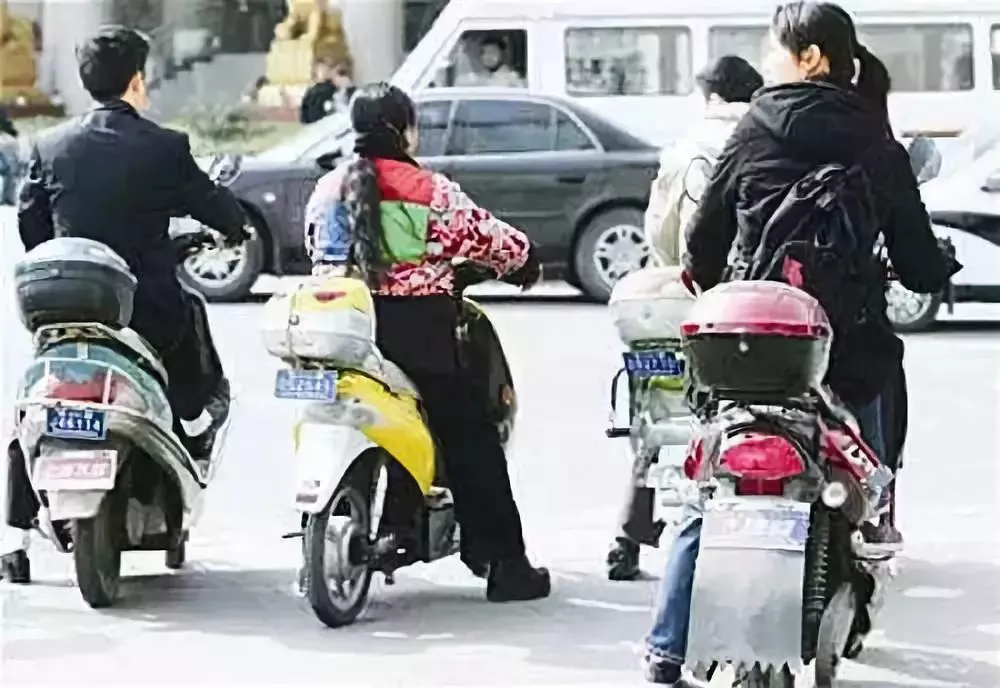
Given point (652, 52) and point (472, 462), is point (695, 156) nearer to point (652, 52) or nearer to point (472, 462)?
point (472, 462)

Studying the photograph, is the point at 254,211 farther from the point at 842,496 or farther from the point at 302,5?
the point at 842,496

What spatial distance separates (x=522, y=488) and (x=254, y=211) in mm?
8012

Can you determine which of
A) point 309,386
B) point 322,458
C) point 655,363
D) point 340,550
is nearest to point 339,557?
point 340,550

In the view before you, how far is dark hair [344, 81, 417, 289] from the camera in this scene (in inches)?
243

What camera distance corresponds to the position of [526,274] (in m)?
6.37

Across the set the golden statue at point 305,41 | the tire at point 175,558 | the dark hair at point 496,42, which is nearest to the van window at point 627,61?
the dark hair at point 496,42

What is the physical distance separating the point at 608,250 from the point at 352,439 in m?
10.0

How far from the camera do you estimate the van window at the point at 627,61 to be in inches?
682

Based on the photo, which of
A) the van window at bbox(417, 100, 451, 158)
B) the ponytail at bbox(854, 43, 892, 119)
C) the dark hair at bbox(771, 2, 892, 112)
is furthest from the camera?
the van window at bbox(417, 100, 451, 158)

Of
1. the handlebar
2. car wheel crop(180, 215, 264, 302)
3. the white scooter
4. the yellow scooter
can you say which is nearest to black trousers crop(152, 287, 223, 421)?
the white scooter

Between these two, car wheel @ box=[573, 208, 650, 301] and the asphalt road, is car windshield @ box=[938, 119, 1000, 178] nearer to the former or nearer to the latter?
car wheel @ box=[573, 208, 650, 301]

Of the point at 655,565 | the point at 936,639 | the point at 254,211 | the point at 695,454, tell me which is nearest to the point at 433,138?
the point at 254,211

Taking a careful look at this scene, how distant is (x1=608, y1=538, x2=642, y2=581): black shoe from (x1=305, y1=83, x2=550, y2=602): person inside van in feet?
1.96

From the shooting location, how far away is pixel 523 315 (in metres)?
15.0
